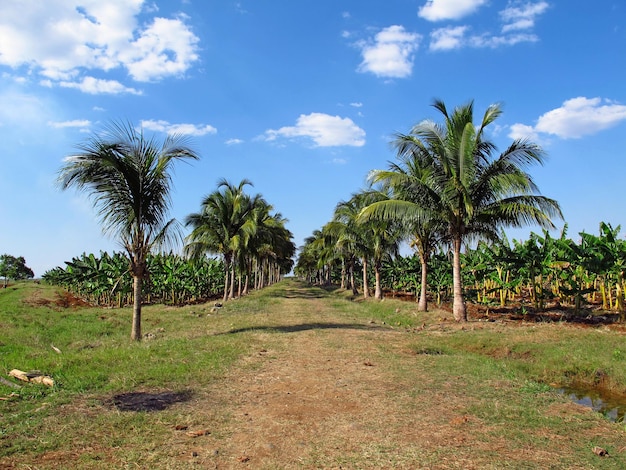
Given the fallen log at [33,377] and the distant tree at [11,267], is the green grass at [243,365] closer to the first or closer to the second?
the fallen log at [33,377]

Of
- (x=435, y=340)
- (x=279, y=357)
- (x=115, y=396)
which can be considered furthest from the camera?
(x=435, y=340)

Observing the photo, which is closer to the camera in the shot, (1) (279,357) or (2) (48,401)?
(2) (48,401)

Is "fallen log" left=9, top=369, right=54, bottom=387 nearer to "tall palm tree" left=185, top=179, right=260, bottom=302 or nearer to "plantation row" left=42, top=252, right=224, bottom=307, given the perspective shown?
"tall palm tree" left=185, top=179, right=260, bottom=302

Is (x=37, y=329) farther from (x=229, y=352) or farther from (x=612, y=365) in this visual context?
(x=612, y=365)

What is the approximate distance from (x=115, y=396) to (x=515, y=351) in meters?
9.30

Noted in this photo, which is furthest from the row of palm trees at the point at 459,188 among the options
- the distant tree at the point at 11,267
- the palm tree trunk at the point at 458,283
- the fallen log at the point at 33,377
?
the distant tree at the point at 11,267

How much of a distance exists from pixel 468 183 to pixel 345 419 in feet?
37.9

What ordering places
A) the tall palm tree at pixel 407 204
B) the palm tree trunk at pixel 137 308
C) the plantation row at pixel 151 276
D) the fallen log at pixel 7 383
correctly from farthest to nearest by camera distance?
the plantation row at pixel 151 276, the tall palm tree at pixel 407 204, the palm tree trunk at pixel 137 308, the fallen log at pixel 7 383

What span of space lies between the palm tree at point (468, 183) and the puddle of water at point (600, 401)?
698cm

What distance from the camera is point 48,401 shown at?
6246 millimetres

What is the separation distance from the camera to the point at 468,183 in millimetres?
15445

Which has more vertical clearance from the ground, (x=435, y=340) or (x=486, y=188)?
(x=486, y=188)

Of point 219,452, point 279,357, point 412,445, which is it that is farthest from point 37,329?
point 412,445

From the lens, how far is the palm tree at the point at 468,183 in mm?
15000
